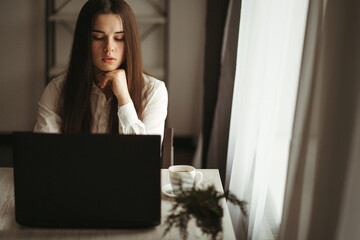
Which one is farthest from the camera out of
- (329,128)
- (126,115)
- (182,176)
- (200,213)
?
(126,115)

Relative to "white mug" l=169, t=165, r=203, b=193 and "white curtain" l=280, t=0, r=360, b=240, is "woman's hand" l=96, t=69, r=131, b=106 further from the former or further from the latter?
"white curtain" l=280, t=0, r=360, b=240

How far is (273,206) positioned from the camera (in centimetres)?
155

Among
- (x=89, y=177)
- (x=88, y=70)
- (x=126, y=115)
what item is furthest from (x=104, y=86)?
(x=89, y=177)

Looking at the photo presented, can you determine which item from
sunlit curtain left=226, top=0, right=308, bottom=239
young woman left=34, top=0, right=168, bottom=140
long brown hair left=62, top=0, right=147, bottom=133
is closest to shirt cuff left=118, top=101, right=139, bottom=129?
young woman left=34, top=0, right=168, bottom=140

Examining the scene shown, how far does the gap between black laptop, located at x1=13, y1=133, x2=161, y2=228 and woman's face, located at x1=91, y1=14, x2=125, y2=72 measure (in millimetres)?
696

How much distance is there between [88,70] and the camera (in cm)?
152

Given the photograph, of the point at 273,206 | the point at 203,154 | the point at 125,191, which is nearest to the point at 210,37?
the point at 203,154

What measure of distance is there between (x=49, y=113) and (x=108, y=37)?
0.38 meters

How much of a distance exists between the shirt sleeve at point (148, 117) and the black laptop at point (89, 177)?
61cm

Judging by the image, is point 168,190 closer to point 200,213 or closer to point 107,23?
point 200,213

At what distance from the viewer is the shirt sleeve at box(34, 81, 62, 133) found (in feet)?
4.77

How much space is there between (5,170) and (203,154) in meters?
1.78

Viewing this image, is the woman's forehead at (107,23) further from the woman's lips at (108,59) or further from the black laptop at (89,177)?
the black laptop at (89,177)

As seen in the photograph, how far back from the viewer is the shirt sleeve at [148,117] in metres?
1.42
